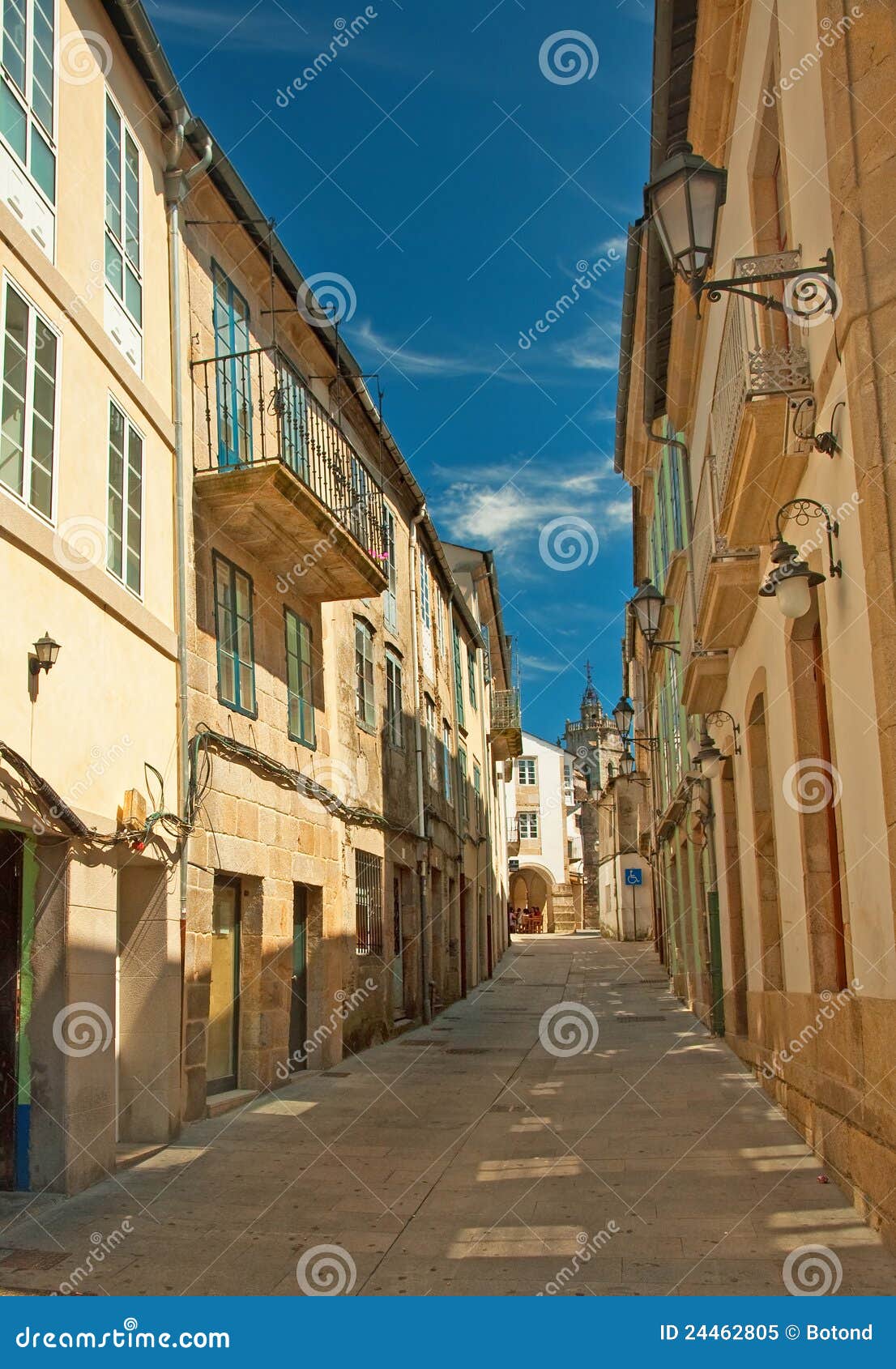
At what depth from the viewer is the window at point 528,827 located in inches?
2372

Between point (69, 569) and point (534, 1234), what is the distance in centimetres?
502

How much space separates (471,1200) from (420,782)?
12.0 m

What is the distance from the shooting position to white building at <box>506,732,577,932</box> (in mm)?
58125

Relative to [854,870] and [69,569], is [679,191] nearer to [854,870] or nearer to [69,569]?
[854,870]

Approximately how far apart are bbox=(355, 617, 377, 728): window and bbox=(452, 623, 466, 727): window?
9.26 meters

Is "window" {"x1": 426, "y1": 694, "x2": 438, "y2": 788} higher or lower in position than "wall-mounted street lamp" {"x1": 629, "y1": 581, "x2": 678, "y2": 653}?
lower

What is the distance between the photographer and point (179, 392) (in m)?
10.6

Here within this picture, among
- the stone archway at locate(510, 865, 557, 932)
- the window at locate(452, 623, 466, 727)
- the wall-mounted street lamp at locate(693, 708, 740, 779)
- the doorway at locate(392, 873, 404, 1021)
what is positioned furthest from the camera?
the stone archway at locate(510, 865, 557, 932)

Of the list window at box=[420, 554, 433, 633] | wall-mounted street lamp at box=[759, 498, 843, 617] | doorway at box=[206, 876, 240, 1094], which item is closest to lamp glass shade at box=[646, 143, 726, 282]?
Answer: wall-mounted street lamp at box=[759, 498, 843, 617]

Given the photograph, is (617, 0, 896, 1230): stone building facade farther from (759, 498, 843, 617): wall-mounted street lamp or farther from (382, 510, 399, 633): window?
(382, 510, 399, 633): window

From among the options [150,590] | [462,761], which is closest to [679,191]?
[150,590]

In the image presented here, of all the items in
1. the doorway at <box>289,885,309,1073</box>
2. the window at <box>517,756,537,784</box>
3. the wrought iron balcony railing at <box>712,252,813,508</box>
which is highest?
the window at <box>517,756,537,784</box>

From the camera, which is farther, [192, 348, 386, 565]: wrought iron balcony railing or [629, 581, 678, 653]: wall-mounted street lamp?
[629, 581, 678, 653]: wall-mounted street lamp

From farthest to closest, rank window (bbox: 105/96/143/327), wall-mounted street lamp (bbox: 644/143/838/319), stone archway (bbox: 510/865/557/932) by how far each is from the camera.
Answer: stone archway (bbox: 510/865/557/932), window (bbox: 105/96/143/327), wall-mounted street lamp (bbox: 644/143/838/319)
